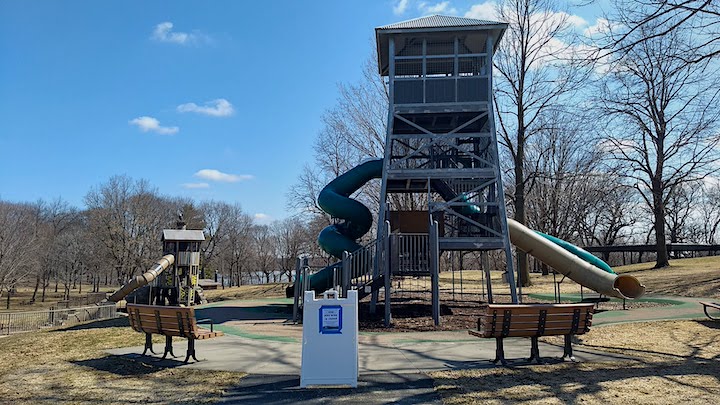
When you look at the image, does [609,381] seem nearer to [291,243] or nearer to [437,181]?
[437,181]

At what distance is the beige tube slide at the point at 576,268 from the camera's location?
15961 millimetres

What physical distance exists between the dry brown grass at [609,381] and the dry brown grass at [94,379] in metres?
3.32

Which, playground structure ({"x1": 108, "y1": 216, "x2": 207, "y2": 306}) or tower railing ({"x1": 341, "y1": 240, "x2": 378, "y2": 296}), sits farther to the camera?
→ playground structure ({"x1": 108, "y1": 216, "x2": 207, "y2": 306})

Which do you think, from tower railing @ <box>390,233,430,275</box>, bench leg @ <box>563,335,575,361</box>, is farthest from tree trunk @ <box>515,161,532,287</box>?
bench leg @ <box>563,335,575,361</box>

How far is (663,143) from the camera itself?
103 ft

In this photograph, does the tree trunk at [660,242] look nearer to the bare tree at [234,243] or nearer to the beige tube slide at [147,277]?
the beige tube slide at [147,277]

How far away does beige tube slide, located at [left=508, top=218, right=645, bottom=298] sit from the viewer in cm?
1596

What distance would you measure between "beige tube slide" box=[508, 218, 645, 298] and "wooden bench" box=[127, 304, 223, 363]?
470 inches

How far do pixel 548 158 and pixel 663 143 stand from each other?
1254 centimetres

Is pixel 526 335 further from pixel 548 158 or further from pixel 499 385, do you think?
pixel 548 158

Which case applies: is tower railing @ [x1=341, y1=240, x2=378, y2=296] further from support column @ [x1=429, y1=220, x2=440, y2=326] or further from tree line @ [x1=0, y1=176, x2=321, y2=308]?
tree line @ [x1=0, y1=176, x2=321, y2=308]

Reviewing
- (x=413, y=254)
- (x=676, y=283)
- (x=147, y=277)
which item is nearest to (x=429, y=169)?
(x=413, y=254)

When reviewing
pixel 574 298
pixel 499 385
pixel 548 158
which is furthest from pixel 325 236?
pixel 548 158

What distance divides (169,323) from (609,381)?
267 inches
